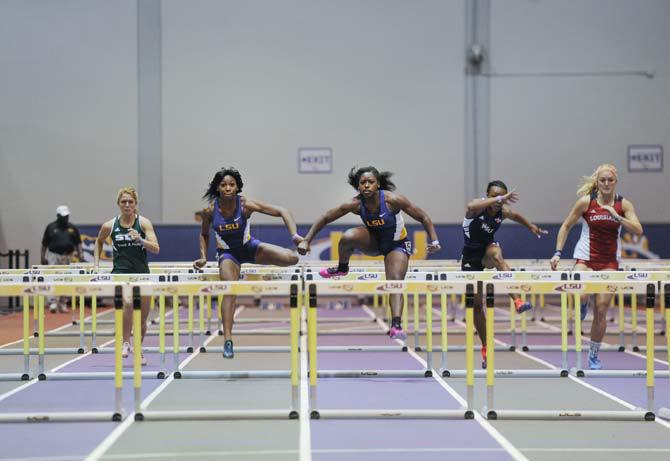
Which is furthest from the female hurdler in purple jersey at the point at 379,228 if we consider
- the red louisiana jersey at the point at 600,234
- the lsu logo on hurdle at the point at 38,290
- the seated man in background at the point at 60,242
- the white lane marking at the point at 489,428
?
the seated man in background at the point at 60,242

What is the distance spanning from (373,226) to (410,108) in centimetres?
1309

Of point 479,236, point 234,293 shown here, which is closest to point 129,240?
point 234,293

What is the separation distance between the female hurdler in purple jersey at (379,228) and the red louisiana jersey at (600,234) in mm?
1881

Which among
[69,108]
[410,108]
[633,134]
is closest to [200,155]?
[69,108]

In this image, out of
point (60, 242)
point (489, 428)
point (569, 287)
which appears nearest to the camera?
point (489, 428)

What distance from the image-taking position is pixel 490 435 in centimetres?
615

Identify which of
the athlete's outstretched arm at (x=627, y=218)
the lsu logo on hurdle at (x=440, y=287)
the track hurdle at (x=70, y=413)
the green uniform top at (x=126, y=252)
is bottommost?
the track hurdle at (x=70, y=413)

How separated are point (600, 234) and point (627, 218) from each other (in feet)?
1.16

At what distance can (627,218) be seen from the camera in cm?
922

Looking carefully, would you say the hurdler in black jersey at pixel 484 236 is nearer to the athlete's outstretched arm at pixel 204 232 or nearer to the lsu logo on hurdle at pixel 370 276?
the lsu logo on hurdle at pixel 370 276

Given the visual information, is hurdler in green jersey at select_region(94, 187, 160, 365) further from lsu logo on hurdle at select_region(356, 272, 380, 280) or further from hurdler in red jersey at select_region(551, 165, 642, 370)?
hurdler in red jersey at select_region(551, 165, 642, 370)

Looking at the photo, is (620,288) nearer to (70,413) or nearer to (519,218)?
(519,218)

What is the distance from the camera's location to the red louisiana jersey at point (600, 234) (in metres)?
9.37

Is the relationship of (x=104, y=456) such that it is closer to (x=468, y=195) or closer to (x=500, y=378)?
(x=500, y=378)
